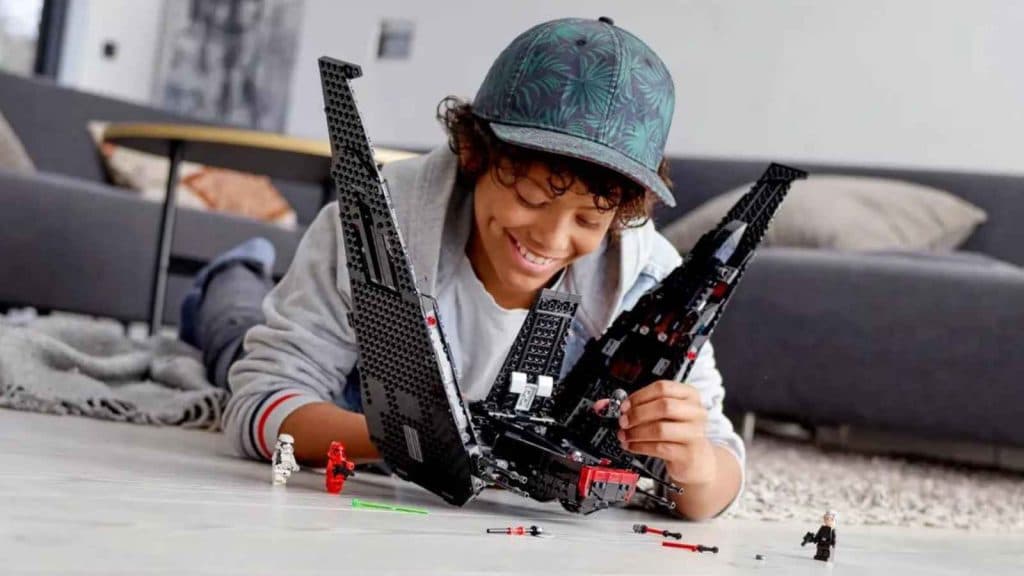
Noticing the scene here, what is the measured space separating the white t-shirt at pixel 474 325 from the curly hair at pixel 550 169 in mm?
103

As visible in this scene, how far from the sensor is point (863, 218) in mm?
3016

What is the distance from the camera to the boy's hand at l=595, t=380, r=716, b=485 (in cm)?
103

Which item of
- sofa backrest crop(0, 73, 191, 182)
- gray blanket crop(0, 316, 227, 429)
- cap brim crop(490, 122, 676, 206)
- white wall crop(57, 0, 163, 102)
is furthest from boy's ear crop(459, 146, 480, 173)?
white wall crop(57, 0, 163, 102)

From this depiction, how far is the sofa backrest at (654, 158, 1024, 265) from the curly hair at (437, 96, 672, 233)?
181 centimetres

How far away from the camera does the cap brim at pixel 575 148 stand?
1022 mm

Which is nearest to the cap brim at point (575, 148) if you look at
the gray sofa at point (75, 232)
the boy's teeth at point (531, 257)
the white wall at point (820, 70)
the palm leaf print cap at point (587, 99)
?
the palm leaf print cap at point (587, 99)

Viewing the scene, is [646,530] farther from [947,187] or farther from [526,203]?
[947,187]

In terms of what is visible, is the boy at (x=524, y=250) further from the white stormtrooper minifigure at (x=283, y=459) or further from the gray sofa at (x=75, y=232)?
the gray sofa at (x=75, y=232)

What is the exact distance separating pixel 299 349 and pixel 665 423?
14.8 inches

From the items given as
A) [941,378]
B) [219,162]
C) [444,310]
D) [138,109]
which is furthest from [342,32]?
[444,310]

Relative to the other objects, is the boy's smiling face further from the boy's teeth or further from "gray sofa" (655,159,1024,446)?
"gray sofa" (655,159,1024,446)

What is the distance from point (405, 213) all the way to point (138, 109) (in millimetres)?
2849

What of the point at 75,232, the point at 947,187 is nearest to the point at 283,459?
the point at 75,232

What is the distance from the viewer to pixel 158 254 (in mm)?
2559
